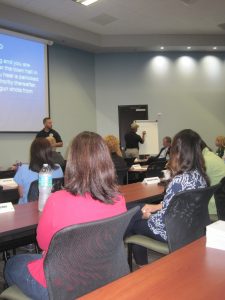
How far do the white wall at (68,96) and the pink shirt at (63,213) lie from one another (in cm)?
610

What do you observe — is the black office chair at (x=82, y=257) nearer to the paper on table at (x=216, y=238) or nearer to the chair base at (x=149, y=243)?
Result: the paper on table at (x=216, y=238)

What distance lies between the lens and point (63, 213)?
1386 millimetres

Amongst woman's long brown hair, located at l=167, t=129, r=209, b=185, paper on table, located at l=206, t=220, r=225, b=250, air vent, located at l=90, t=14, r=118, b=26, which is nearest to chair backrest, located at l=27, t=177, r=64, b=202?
woman's long brown hair, located at l=167, t=129, r=209, b=185

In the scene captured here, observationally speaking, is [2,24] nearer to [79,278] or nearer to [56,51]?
[56,51]

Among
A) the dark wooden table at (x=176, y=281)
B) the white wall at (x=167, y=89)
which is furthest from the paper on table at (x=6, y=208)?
the white wall at (x=167, y=89)

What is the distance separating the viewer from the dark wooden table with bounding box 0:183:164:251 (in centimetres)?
173

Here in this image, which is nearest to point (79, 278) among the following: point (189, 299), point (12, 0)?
point (189, 299)

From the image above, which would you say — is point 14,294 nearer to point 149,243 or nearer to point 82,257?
point 82,257

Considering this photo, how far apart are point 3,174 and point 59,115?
2.61 m

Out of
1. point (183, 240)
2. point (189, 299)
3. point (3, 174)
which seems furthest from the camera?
point (3, 174)

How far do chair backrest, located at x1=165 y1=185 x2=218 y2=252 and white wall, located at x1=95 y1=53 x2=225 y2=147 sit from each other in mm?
7399

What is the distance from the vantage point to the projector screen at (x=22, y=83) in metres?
6.84

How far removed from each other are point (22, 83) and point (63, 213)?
6246 millimetres

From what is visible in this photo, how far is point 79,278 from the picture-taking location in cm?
128
